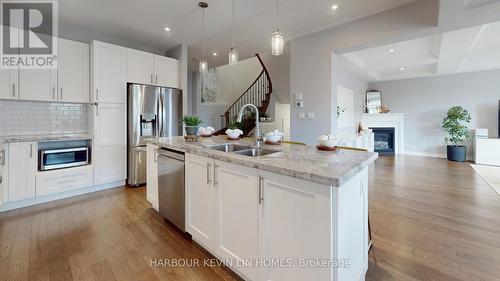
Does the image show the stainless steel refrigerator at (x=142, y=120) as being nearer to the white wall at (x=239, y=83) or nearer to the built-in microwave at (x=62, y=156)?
the built-in microwave at (x=62, y=156)

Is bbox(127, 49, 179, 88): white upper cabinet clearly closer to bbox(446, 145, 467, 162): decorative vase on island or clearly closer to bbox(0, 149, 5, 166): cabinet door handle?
bbox(0, 149, 5, 166): cabinet door handle

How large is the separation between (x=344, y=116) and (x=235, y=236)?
18.5 feet

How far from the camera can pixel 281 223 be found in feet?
4.40

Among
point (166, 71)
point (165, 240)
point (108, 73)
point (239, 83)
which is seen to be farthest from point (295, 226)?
point (239, 83)

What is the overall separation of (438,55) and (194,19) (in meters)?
5.05

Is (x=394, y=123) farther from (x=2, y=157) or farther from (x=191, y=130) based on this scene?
(x=2, y=157)

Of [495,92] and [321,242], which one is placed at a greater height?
[495,92]

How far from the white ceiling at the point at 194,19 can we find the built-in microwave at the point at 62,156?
1.94 meters

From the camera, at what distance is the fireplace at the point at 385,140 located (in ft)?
25.5

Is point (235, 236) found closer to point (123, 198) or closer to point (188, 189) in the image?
point (188, 189)

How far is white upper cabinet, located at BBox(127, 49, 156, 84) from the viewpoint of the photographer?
13.1ft

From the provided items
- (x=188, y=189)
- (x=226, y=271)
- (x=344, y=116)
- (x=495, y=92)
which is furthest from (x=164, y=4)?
(x=495, y=92)

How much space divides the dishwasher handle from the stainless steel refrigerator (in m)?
1.71

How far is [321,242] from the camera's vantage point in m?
1.16
